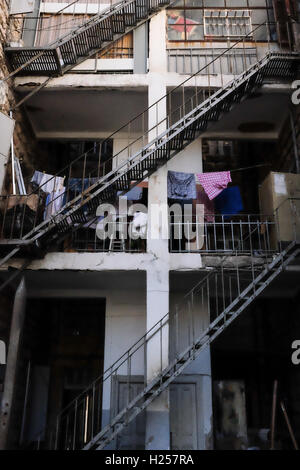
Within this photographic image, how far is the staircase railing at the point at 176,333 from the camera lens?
8953 mm

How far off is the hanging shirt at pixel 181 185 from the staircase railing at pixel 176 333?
236 centimetres

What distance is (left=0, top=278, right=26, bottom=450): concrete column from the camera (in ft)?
27.2

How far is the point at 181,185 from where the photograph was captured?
11.2 metres

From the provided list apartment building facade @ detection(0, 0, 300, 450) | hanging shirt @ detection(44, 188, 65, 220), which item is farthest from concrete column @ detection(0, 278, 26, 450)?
hanging shirt @ detection(44, 188, 65, 220)

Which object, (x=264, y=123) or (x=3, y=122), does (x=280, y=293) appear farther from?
(x=3, y=122)

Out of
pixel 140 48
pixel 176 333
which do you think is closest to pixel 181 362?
pixel 176 333

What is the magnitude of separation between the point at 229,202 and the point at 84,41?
6290mm

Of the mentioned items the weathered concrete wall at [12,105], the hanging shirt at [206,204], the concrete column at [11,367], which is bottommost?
the concrete column at [11,367]

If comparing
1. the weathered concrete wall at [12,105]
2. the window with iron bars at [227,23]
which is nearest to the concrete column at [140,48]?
the window with iron bars at [227,23]

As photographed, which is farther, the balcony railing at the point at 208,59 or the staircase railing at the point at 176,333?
the balcony railing at the point at 208,59

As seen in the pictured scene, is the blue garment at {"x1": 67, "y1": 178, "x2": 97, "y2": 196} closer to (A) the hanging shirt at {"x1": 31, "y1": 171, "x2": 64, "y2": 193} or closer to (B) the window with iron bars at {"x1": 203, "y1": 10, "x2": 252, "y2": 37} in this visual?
(A) the hanging shirt at {"x1": 31, "y1": 171, "x2": 64, "y2": 193}

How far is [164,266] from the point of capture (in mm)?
9617

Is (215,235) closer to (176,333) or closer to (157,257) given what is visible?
(157,257)

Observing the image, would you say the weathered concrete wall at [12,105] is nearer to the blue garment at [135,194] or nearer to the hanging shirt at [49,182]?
the hanging shirt at [49,182]
